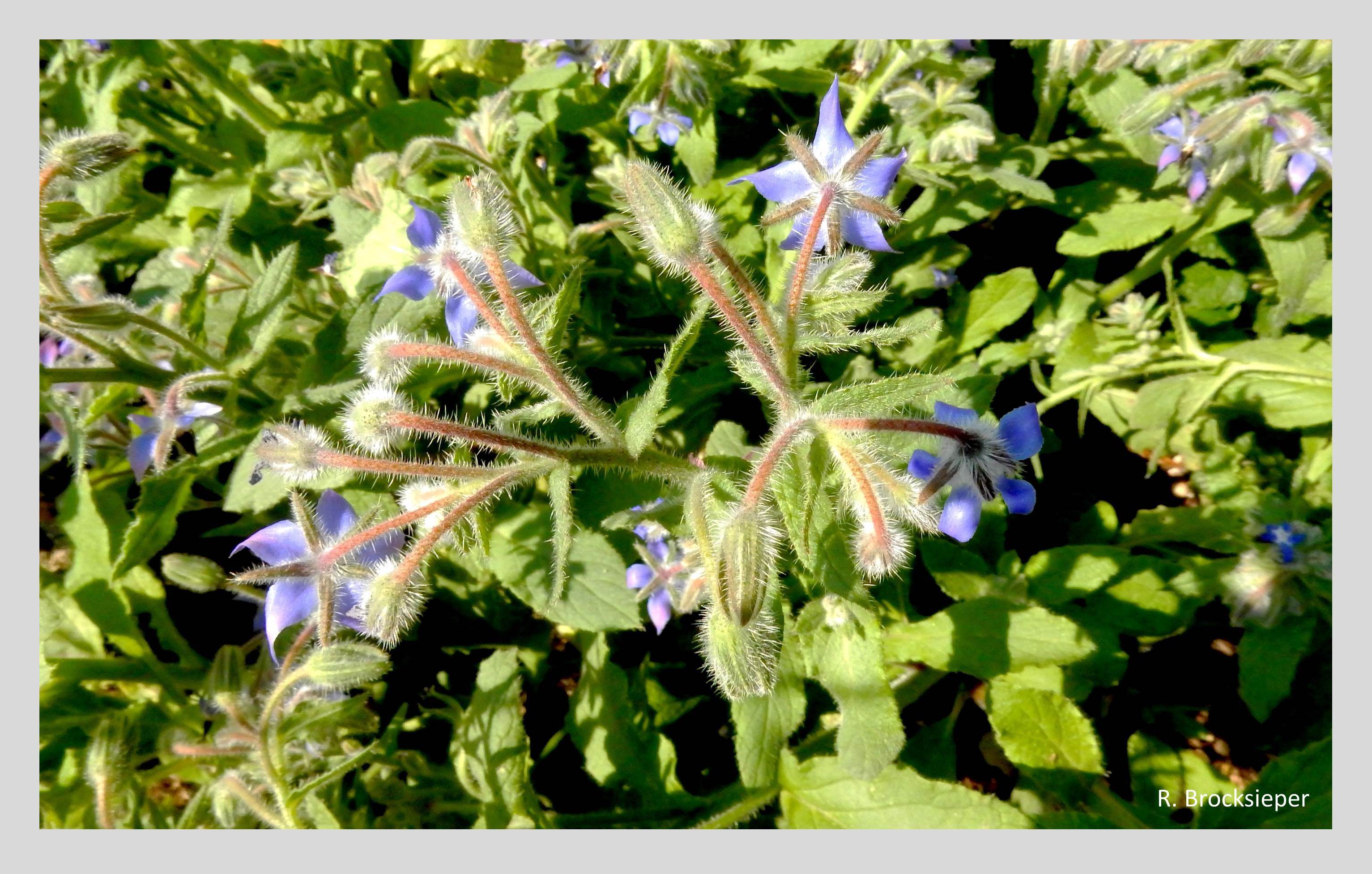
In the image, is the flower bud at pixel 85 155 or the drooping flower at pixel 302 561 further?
the flower bud at pixel 85 155

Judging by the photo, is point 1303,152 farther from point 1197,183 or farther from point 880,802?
point 880,802

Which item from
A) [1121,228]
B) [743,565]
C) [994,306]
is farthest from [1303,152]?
[743,565]

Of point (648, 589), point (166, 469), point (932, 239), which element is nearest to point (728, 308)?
point (648, 589)

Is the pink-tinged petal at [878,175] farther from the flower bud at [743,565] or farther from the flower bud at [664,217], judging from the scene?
the flower bud at [743,565]

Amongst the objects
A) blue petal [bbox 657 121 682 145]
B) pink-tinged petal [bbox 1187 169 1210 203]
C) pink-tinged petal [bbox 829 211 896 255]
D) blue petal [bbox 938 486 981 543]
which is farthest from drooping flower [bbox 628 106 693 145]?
blue petal [bbox 938 486 981 543]

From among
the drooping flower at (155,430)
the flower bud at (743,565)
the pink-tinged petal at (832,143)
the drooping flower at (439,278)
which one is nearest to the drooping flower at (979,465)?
the flower bud at (743,565)

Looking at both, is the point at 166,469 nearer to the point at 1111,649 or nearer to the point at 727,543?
the point at 727,543
